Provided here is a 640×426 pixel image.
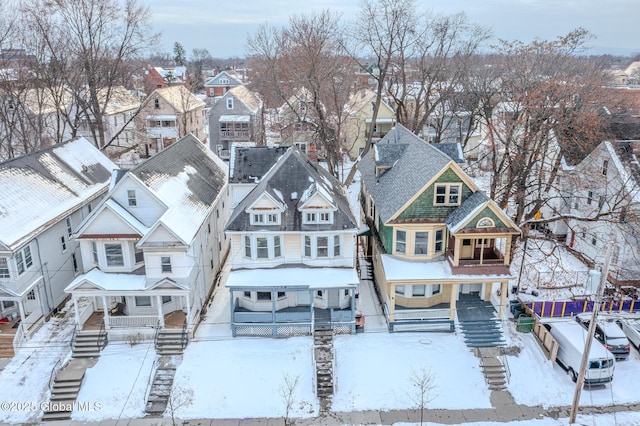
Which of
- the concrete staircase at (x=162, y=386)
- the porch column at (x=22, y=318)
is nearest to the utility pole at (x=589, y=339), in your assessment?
the concrete staircase at (x=162, y=386)

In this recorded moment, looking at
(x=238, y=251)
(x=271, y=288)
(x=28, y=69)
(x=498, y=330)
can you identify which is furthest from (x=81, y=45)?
(x=498, y=330)

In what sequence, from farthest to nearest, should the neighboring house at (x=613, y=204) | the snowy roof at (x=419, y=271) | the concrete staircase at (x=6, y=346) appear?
the neighboring house at (x=613, y=204), the snowy roof at (x=419, y=271), the concrete staircase at (x=6, y=346)

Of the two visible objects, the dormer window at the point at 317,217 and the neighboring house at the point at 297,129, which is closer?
the dormer window at the point at 317,217

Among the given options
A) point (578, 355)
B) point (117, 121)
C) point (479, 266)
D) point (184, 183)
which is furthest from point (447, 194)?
point (117, 121)

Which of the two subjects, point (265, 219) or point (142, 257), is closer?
point (265, 219)

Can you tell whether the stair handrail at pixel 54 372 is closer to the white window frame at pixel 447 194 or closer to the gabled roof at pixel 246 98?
the white window frame at pixel 447 194

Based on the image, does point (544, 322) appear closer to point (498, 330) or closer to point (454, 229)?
point (498, 330)

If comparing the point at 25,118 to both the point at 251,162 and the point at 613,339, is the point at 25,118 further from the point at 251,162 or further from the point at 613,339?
the point at 613,339
